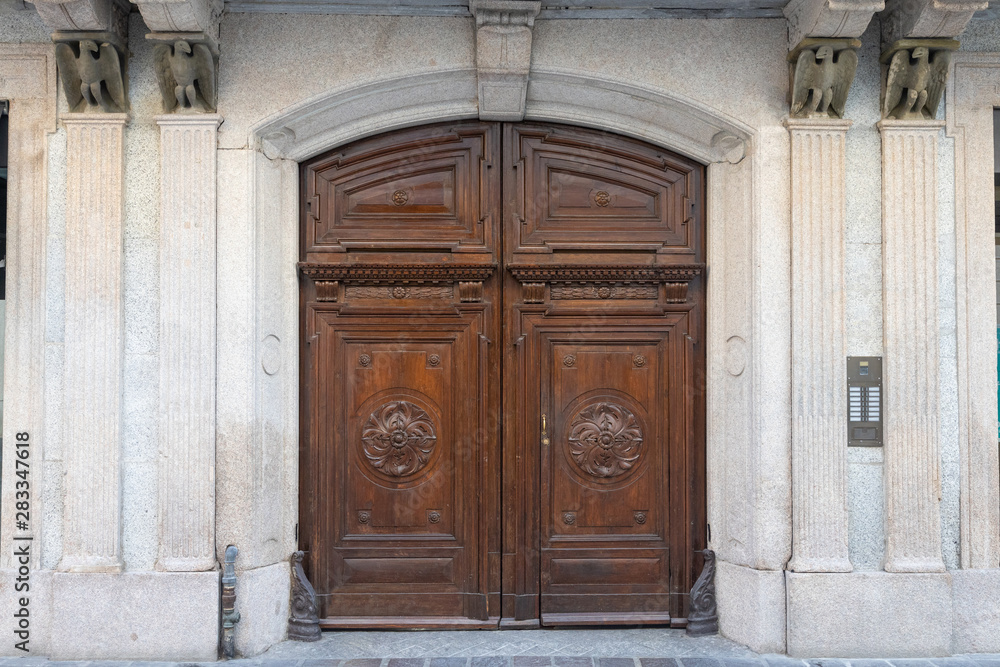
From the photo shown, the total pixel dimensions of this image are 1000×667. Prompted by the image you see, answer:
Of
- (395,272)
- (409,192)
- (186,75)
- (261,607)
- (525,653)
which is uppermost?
(186,75)

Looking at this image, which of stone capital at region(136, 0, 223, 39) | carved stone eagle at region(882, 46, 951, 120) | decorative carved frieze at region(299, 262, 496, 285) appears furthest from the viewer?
decorative carved frieze at region(299, 262, 496, 285)

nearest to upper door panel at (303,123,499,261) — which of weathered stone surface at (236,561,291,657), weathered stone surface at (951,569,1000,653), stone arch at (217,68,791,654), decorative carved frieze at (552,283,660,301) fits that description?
stone arch at (217,68,791,654)

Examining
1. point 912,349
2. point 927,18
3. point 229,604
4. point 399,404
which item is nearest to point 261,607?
point 229,604

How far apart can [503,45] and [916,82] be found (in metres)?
2.50

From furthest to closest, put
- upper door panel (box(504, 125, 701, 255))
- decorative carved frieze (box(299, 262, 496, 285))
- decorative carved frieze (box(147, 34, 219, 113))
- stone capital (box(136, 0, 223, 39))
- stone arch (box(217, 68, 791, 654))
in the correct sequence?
upper door panel (box(504, 125, 701, 255)) → decorative carved frieze (box(299, 262, 496, 285)) → stone arch (box(217, 68, 791, 654)) → decorative carved frieze (box(147, 34, 219, 113)) → stone capital (box(136, 0, 223, 39))

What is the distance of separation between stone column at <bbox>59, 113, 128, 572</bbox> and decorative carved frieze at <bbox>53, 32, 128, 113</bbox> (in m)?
0.09

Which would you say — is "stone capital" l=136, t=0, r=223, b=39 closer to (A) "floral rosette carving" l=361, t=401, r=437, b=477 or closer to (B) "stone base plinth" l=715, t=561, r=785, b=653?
(A) "floral rosette carving" l=361, t=401, r=437, b=477

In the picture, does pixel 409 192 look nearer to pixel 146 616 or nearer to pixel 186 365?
pixel 186 365

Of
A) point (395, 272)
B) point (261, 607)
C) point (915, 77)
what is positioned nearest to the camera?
point (915, 77)

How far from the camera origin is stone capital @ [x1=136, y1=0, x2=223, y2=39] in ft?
14.0

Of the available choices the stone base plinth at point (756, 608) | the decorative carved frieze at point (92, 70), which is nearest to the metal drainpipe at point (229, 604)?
the decorative carved frieze at point (92, 70)

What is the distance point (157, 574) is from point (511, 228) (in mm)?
3048

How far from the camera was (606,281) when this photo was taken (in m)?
5.06

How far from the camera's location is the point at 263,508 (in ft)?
15.6
